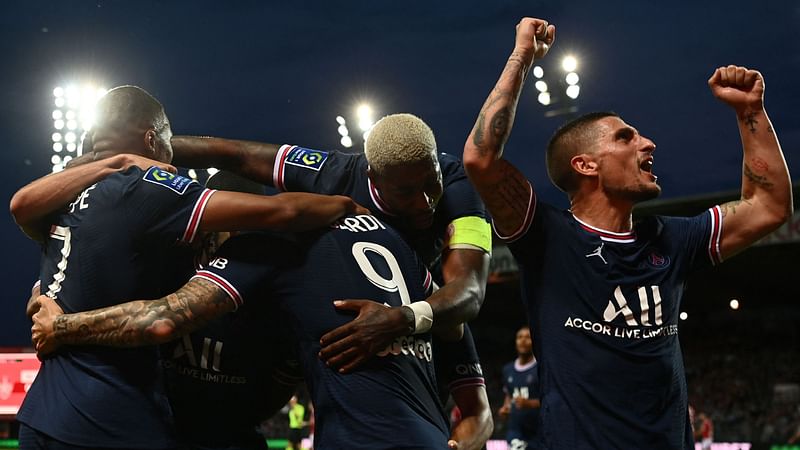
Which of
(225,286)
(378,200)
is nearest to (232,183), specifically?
(378,200)

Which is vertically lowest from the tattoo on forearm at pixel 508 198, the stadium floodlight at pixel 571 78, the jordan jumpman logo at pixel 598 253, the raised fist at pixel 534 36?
the stadium floodlight at pixel 571 78

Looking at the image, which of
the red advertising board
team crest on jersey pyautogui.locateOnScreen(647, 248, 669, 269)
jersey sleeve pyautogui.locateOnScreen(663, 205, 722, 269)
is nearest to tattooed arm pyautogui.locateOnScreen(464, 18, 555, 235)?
team crest on jersey pyautogui.locateOnScreen(647, 248, 669, 269)

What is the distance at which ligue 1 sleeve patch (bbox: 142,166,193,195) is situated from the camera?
3.19 meters

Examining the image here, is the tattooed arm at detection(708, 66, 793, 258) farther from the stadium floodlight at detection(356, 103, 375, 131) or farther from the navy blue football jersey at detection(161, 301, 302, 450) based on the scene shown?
the stadium floodlight at detection(356, 103, 375, 131)

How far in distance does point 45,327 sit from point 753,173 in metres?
2.85

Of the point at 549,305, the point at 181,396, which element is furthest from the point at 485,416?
the point at 181,396

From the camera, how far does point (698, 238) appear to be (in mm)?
3494

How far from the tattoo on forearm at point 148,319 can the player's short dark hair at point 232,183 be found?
1.29 metres

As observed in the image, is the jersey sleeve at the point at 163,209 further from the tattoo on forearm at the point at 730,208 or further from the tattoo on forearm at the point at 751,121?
the tattoo on forearm at the point at 751,121

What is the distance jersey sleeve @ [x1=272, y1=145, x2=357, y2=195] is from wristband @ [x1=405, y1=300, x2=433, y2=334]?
100 cm

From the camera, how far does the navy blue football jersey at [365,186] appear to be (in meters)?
3.66

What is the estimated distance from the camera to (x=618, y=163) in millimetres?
3430

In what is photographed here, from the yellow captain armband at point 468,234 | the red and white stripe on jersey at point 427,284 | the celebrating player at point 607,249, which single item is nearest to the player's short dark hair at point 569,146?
the celebrating player at point 607,249

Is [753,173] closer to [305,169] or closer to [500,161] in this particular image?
[500,161]
